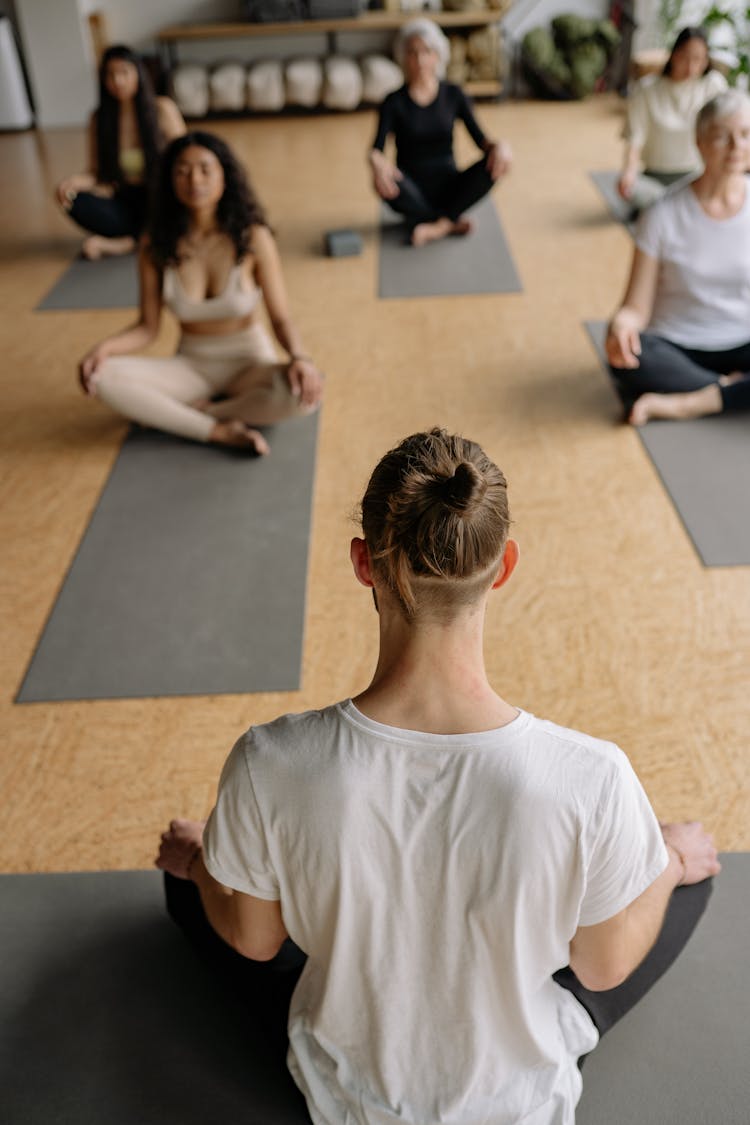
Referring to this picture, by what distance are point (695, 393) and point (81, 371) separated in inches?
75.5

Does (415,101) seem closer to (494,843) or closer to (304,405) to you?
(304,405)

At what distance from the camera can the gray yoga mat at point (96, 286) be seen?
176 inches

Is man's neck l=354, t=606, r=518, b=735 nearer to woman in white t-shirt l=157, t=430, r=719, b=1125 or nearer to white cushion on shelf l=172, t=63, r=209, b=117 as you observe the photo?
woman in white t-shirt l=157, t=430, r=719, b=1125

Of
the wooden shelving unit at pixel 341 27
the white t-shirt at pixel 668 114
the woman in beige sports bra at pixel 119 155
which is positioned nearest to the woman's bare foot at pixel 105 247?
the woman in beige sports bra at pixel 119 155

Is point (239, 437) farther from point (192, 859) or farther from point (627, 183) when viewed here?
point (627, 183)

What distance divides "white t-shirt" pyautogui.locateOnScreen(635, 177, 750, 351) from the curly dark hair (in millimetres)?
1204

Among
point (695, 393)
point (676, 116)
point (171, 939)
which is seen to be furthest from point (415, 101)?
point (171, 939)

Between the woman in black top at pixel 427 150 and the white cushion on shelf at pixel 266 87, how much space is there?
275 centimetres

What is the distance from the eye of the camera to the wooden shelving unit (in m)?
7.14

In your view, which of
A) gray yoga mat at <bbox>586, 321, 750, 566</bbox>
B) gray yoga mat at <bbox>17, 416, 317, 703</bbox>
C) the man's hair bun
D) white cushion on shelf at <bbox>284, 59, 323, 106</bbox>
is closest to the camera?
the man's hair bun

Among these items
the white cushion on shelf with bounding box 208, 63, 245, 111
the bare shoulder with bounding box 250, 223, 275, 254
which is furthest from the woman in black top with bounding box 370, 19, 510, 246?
the white cushion on shelf with bounding box 208, 63, 245, 111

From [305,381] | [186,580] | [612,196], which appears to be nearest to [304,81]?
[612,196]

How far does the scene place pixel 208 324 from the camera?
3246 millimetres

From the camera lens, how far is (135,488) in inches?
123
